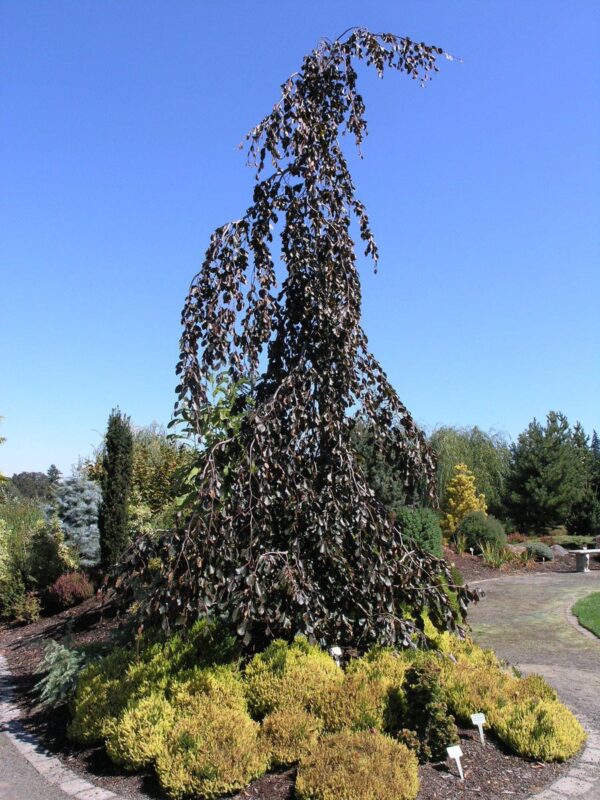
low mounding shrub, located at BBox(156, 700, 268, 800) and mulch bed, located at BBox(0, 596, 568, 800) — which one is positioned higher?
low mounding shrub, located at BBox(156, 700, 268, 800)

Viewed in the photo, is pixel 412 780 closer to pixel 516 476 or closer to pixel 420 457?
pixel 420 457

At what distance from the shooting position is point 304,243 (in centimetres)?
450

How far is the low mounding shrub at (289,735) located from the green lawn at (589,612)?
4.59 metres

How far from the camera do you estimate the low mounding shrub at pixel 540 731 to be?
3.25 metres

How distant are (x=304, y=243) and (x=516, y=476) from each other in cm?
1489

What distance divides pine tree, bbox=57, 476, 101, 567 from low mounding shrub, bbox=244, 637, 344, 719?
690cm

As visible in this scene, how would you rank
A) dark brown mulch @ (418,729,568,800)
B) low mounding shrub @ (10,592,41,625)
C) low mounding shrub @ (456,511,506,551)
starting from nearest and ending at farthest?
dark brown mulch @ (418,729,568,800) → low mounding shrub @ (10,592,41,625) → low mounding shrub @ (456,511,506,551)

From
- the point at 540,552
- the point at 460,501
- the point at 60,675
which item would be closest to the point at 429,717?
the point at 60,675

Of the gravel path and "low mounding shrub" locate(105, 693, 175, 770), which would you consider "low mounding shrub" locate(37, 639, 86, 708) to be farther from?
"low mounding shrub" locate(105, 693, 175, 770)

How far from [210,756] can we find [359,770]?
0.74 metres

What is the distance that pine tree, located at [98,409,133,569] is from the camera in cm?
889

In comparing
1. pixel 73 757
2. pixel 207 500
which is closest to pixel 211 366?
pixel 207 500

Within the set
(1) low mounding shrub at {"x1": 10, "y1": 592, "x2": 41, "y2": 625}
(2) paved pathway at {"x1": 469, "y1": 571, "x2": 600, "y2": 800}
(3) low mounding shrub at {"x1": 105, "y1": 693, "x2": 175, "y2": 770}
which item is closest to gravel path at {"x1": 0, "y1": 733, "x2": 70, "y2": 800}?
(3) low mounding shrub at {"x1": 105, "y1": 693, "x2": 175, "y2": 770}

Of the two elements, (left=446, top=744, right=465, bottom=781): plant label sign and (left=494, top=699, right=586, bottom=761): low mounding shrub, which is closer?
(left=446, top=744, right=465, bottom=781): plant label sign
